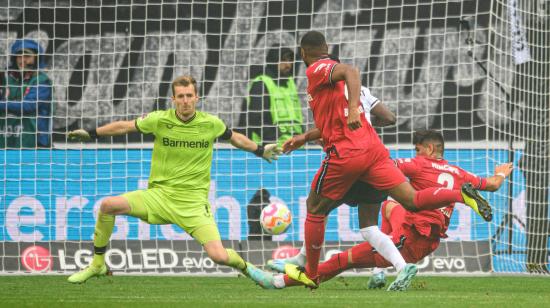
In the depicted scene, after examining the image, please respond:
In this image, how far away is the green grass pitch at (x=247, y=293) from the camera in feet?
26.8

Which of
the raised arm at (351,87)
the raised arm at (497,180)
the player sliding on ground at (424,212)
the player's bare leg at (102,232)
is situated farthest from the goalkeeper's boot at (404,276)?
the player's bare leg at (102,232)

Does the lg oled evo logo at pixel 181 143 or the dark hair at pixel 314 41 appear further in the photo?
the lg oled evo logo at pixel 181 143

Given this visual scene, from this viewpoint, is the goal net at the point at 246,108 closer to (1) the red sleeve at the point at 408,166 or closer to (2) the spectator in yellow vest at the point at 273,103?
(2) the spectator in yellow vest at the point at 273,103

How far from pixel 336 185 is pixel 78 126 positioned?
22.6 feet

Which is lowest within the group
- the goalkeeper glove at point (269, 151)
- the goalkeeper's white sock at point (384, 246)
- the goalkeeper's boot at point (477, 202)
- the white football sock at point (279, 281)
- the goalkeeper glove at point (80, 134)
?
the white football sock at point (279, 281)

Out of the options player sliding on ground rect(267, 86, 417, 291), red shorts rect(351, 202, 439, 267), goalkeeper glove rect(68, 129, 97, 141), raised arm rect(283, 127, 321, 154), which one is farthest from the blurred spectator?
raised arm rect(283, 127, 321, 154)

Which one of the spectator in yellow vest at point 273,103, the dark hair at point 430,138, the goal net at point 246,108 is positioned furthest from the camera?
the spectator in yellow vest at point 273,103

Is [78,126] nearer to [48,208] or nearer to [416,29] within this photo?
[48,208]

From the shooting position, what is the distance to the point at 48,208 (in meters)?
14.2

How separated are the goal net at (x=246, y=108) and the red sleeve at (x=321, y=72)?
5.23 metres

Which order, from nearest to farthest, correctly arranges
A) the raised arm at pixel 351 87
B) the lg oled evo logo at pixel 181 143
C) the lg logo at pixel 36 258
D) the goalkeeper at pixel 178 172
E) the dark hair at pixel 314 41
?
the raised arm at pixel 351 87 → the dark hair at pixel 314 41 → the goalkeeper at pixel 178 172 → the lg oled evo logo at pixel 181 143 → the lg logo at pixel 36 258

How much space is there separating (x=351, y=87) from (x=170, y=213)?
2483 millimetres

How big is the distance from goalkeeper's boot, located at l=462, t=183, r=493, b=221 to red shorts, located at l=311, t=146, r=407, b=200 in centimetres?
51

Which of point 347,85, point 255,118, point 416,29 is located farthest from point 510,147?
point 347,85
